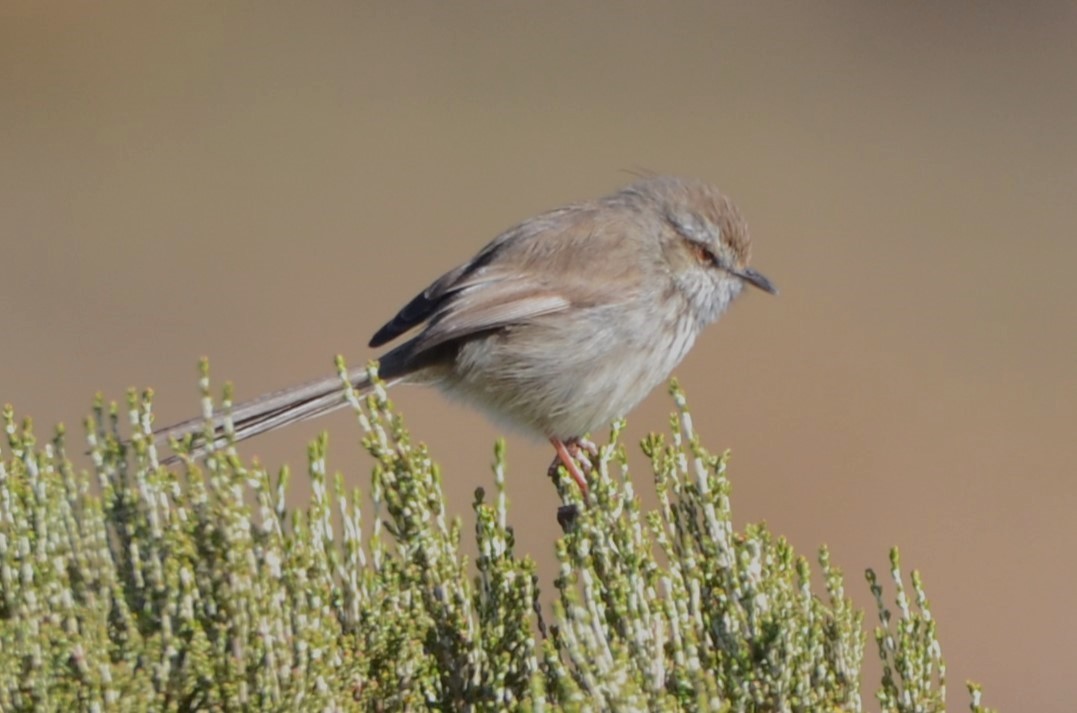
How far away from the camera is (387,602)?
9.45 ft

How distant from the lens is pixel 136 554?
277 centimetres

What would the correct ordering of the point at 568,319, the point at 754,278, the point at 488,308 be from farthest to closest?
the point at 754,278, the point at 568,319, the point at 488,308

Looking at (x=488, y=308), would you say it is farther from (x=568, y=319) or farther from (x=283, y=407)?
(x=283, y=407)

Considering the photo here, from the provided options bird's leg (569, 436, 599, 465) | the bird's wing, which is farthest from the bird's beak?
bird's leg (569, 436, 599, 465)

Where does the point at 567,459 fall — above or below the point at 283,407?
below

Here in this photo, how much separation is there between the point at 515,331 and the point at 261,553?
2.36 m

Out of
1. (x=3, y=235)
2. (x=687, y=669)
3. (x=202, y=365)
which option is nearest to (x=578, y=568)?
(x=687, y=669)

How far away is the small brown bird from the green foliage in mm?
1732

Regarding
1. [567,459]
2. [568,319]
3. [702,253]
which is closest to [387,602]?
[567,459]

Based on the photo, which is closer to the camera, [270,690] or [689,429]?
[270,690]

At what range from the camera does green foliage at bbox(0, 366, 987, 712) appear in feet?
8.32

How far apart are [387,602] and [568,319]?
7.19 ft

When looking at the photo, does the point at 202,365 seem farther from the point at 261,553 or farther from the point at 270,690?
the point at 270,690

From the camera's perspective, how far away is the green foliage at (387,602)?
254 centimetres
